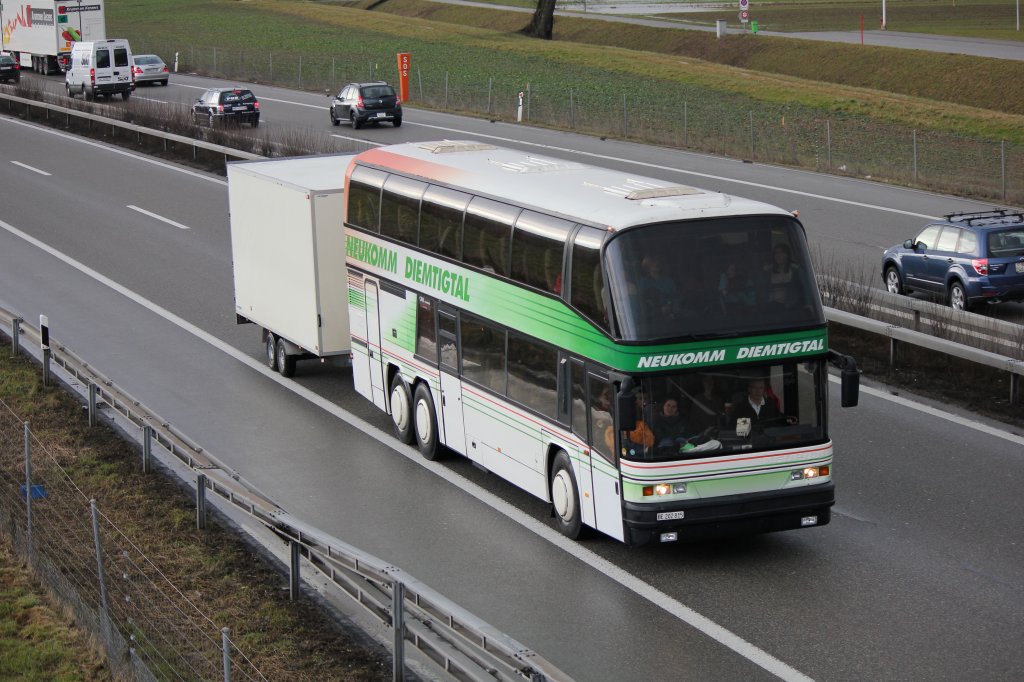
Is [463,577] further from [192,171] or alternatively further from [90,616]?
[192,171]

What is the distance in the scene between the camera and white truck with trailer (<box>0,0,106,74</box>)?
7231cm

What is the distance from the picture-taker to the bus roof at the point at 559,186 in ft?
A: 39.8

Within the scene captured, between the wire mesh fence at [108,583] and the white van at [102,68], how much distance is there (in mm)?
47165

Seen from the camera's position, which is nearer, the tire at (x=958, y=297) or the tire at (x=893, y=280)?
the tire at (x=958, y=297)

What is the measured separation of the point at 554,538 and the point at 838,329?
8.55m

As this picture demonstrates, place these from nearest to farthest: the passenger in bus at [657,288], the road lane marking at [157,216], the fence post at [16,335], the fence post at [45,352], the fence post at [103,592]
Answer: the fence post at [103,592], the passenger in bus at [657,288], the fence post at [45,352], the fence post at [16,335], the road lane marking at [157,216]

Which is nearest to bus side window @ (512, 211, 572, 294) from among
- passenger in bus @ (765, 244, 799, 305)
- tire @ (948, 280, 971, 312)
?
passenger in bus @ (765, 244, 799, 305)

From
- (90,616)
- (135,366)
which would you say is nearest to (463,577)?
(90,616)

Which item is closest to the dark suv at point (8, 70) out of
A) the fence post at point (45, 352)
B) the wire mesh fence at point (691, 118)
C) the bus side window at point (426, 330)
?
the wire mesh fence at point (691, 118)

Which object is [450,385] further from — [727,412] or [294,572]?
[294,572]

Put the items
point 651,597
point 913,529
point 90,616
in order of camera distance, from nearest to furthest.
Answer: point 90,616 < point 651,597 < point 913,529

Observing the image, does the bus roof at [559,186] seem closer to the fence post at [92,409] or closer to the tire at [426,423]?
the tire at [426,423]

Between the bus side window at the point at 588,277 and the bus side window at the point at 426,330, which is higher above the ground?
the bus side window at the point at 588,277

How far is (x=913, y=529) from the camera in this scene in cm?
1282
